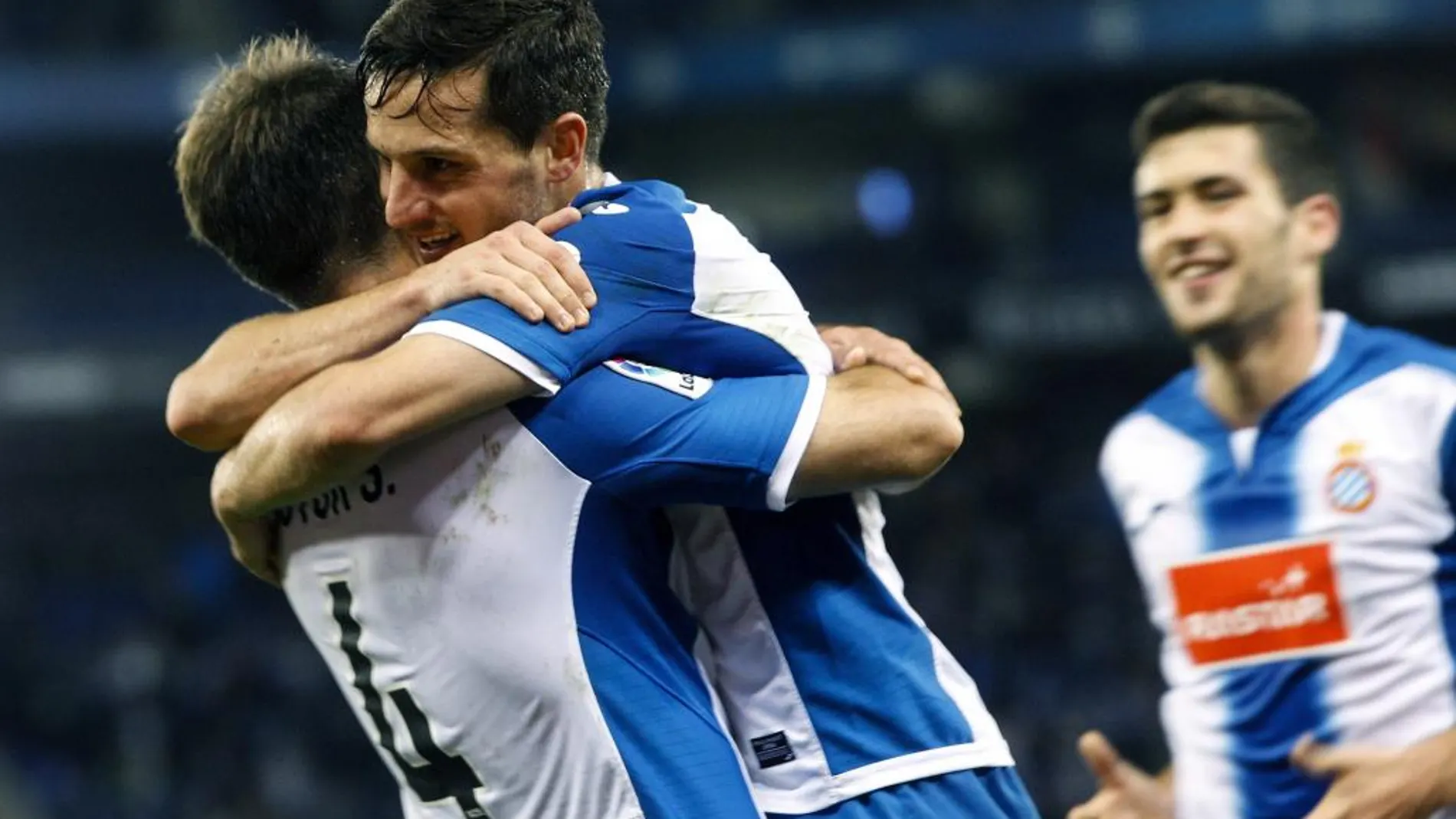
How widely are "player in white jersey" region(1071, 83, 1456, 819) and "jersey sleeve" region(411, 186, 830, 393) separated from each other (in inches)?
55.3

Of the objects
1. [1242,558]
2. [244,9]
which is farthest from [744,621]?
[244,9]

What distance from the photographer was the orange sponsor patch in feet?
11.5

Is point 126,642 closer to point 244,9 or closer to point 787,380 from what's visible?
point 244,9

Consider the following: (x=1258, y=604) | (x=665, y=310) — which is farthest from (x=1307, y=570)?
(x=665, y=310)

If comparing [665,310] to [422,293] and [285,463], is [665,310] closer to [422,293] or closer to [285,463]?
[422,293]

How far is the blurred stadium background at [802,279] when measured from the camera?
13.3m

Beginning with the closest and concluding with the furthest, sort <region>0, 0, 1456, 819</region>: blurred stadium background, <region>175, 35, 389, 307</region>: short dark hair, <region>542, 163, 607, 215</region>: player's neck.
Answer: <region>542, 163, 607, 215</region>: player's neck
<region>175, 35, 389, 307</region>: short dark hair
<region>0, 0, 1456, 819</region>: blurred stadium background

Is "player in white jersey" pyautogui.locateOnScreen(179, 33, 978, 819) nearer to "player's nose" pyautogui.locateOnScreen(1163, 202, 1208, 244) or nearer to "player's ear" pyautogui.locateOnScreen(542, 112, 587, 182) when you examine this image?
"player's ear" pyautogui.locateOnScreen(542, 112, 587, 182)

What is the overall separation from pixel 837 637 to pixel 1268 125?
1.97 metres

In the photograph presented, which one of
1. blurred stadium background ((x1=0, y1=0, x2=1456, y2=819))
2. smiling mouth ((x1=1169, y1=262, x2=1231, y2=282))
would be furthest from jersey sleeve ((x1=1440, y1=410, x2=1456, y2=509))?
blurred stadium background ((x1=0, y1=0, x2=1456, y2=819))

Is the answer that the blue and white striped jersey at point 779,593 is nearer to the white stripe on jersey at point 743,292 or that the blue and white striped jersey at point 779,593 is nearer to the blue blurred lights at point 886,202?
the white stripe on jersey at point 743,292

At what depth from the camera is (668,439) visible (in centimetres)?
239

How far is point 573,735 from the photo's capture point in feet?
8.18

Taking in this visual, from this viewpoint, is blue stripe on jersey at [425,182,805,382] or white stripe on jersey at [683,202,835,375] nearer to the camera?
blue stripe on jersey at [425,182,805,382]
